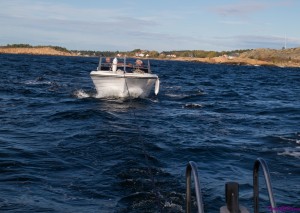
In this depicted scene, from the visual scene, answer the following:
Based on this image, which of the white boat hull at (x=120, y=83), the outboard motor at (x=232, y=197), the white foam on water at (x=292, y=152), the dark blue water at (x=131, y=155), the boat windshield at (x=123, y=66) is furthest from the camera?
the boat windshield at (x=123, y=66)

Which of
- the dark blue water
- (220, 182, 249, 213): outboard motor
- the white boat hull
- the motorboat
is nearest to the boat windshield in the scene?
the motorboat

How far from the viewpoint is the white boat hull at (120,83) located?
821 inches

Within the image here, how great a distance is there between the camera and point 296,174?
934cm

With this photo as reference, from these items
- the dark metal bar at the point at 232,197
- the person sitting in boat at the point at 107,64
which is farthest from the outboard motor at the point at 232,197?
the person sitting in boat at the point at 107,64

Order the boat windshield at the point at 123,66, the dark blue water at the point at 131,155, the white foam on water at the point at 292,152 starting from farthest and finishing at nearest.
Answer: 1. the boat windshield at the point at 123,66
2. the white foam on water at the point at 292,152
3. the dark blue water at the point at 131,155

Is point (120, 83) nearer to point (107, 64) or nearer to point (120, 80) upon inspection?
point (120, 80)

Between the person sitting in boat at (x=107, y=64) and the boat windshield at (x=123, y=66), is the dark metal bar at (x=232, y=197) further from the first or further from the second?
the person sitting in boat at (x=107, y=64)

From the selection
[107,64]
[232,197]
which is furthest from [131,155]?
[107,64]

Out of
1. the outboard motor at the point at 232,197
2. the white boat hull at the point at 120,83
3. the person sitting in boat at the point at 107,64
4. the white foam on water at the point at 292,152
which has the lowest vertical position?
the white foam on water at the point at 292,152

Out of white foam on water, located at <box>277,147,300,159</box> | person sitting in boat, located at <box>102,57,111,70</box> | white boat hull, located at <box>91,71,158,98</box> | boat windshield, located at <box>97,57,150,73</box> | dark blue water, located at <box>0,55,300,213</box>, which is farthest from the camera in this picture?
person sitting in boat, located at <box>102,57,111,70</box>

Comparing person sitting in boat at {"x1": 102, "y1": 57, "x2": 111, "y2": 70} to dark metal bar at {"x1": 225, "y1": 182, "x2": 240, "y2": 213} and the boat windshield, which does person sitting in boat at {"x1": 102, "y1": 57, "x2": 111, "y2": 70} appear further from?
dark metal bar at {"x1": 225, "y1": 182, "x2": 240, "y2": 213}

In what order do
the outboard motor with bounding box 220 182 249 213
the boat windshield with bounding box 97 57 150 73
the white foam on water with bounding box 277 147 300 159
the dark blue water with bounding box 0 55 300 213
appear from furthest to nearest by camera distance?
the boat windshield with bounding box 97 57 150 73 < the white foam on water with bounding box 277 147 300 159 < the dark blue water with bounding box 0 55 300 213 < the outboard motor with bounding box 220 182 249 213

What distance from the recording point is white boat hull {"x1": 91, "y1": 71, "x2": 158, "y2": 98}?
2086cm

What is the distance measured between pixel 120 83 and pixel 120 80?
0.67 ft
